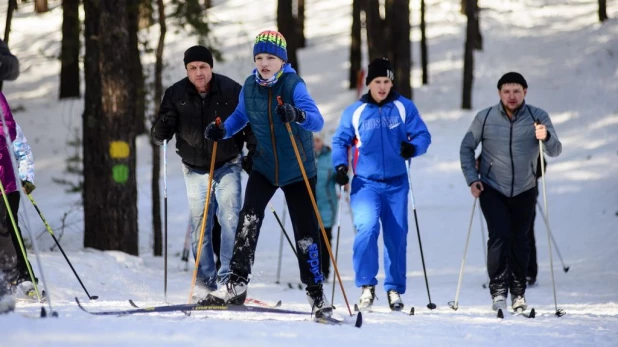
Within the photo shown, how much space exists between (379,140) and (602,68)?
21063 mm

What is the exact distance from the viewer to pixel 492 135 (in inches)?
318

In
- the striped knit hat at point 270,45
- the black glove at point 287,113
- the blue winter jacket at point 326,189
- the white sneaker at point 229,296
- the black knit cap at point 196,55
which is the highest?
the black knit cap at point 196,55

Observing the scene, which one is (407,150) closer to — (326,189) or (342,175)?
(342,175)

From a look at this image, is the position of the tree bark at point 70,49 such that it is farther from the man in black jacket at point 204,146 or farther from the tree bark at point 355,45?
the tree bark at point 355,45

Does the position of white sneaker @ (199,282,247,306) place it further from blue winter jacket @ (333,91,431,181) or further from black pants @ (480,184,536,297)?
black pants @ (480,184,536,297)

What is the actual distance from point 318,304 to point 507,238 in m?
2.27

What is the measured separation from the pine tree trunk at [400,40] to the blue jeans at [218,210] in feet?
50.5

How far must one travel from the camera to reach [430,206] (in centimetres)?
1777

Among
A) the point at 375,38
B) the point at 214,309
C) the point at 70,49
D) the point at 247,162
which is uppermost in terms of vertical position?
the point at 375,38

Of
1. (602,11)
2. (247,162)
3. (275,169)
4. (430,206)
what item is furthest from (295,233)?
(602,11)

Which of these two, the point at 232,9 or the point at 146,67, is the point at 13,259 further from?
the point at 232,9

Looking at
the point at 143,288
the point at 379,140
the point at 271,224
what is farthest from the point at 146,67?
the point at 379,140

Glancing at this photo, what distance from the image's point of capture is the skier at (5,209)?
232 inches

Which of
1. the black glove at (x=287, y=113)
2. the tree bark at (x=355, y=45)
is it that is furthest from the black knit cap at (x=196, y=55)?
the tree bark at (x=355, y=45)
